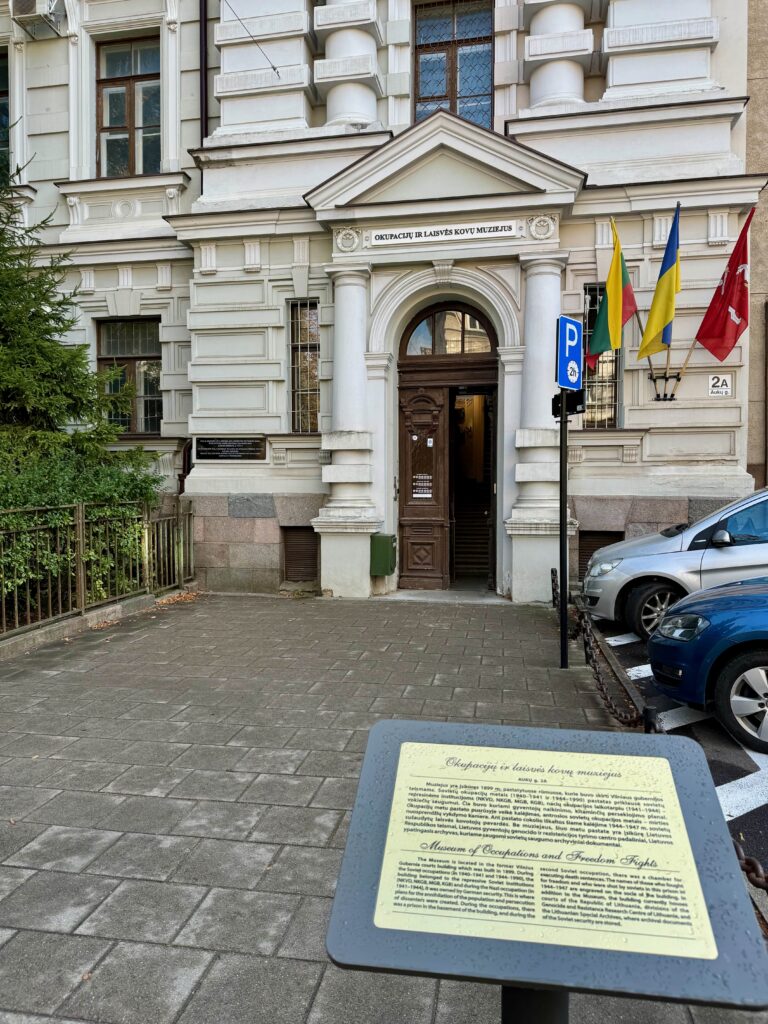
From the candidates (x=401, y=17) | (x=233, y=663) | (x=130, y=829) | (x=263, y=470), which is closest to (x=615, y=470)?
(x=263, y=470)

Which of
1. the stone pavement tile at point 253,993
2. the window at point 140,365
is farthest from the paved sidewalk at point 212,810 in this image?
the window at point 140,365

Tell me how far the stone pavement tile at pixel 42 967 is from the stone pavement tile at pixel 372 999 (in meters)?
0.88

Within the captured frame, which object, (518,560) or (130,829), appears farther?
(518,560)

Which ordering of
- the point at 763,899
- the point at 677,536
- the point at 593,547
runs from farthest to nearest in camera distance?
the point at 593,547, the point at 677,536, the point at 763,899

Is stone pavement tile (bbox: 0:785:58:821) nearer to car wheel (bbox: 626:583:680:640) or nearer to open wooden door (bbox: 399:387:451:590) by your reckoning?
car wheel (bbox: 626:583:680:640)

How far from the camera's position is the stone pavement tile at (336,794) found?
3.97 metres

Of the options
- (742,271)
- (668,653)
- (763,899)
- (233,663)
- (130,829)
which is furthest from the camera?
(742,271)

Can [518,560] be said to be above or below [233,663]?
above

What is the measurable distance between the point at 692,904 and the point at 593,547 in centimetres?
995

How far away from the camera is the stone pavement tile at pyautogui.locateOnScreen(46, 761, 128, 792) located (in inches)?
167

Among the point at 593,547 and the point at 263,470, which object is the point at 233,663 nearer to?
the point at 263,470

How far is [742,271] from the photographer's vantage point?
9.78 m

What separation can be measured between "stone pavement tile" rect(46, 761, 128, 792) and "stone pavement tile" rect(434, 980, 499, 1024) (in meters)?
2.48

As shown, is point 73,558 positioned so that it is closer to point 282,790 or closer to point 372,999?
point 282,790
